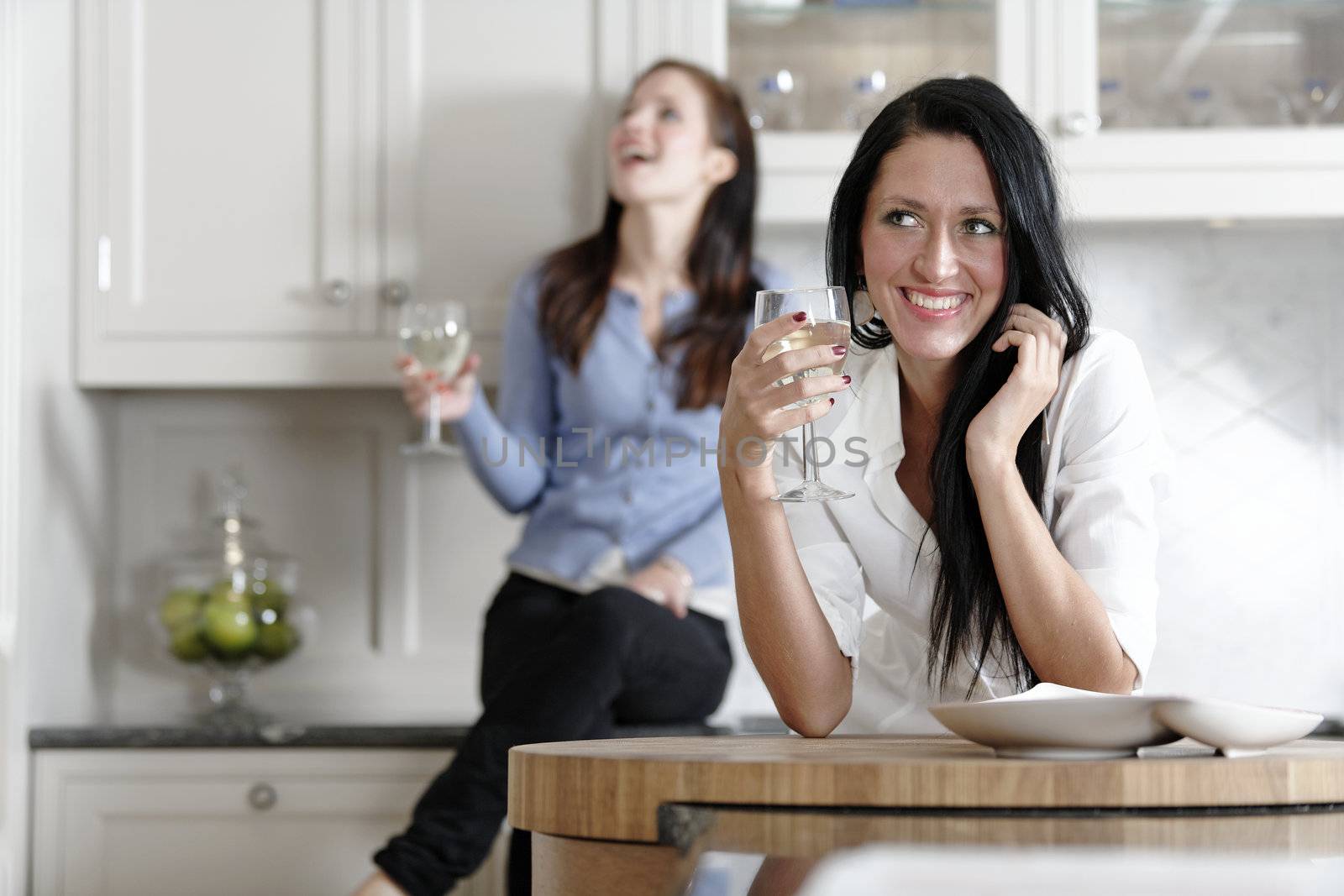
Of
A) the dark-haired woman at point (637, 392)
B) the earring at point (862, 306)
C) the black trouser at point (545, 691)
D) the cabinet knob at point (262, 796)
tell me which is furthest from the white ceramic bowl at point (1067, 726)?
the cabinet knob at point (262, 796)

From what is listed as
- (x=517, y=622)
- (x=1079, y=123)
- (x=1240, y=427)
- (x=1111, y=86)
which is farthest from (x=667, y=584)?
(x=1240, y=427)

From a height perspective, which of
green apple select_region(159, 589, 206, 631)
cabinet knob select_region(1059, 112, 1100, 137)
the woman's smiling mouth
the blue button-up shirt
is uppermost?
cabinet knob select_region(1059, 112, 1100, 137)

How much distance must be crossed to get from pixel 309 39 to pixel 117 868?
141 cm

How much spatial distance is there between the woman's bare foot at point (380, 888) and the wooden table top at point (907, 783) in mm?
997

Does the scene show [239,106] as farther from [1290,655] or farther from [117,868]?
[1290,655]

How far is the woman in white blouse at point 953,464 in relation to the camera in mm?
1233

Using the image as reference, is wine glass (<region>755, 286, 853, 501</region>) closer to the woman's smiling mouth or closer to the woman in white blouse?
the woman in white blouse

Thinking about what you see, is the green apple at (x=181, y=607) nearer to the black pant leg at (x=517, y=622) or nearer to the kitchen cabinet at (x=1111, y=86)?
the black pant leg at (x=517, y=622)

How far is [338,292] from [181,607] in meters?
0.62

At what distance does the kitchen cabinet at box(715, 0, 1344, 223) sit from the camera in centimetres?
226

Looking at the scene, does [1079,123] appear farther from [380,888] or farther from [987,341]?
[380,888]

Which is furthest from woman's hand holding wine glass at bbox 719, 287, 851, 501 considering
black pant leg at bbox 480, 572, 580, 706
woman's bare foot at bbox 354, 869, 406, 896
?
black pant leg at bbox 480, 572, 580, 706

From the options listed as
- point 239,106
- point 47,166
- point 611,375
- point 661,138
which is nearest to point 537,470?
point 611,375

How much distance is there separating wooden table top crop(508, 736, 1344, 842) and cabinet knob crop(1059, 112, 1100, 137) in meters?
1.65
